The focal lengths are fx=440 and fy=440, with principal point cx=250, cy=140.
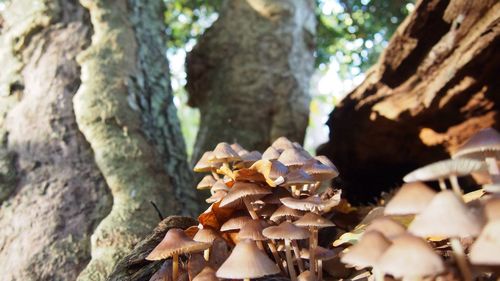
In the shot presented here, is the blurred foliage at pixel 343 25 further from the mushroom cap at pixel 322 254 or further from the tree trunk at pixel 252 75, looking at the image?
the mushroom cap at pixel 322 254

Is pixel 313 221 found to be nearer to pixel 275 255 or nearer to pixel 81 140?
pixel 275 255

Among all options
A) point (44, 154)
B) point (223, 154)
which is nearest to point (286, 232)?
point (223, 154)

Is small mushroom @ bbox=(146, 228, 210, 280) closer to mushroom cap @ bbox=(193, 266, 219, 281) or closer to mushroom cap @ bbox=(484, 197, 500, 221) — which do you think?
mushroom cap @ bbox=(193, 266, 219, 281)

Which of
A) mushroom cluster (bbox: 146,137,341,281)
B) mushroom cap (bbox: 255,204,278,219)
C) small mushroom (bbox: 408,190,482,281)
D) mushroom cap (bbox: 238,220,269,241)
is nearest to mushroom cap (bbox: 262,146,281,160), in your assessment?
mushroom cluster (bbox: 146,137,341,281)

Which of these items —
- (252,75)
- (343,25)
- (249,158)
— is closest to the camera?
(249,158)

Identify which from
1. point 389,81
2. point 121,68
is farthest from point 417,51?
point 121,68

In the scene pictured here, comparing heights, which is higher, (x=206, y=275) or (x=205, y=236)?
(x=205, y=236)
